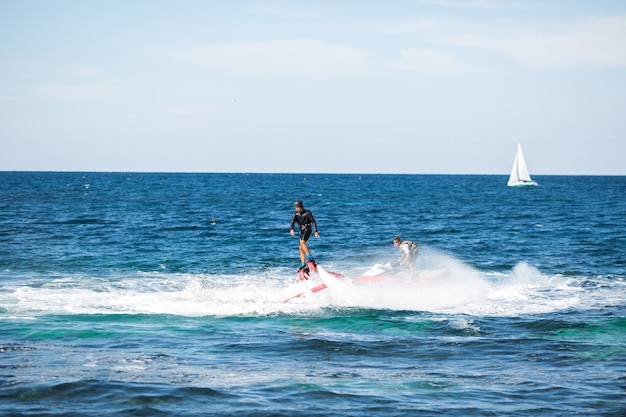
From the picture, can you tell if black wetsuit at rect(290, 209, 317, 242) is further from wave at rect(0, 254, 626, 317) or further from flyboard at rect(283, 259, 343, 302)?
wave at rect(0, 254, 626, 317)

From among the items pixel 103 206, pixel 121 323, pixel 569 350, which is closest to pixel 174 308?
pixel 121 323

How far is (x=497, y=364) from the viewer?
14570 mm

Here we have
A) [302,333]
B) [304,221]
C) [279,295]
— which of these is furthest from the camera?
[279,295]

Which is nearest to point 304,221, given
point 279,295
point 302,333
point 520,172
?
point 279,295

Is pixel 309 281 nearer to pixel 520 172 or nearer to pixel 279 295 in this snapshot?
pixel 279 295

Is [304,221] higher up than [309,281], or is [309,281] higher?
[304,221]

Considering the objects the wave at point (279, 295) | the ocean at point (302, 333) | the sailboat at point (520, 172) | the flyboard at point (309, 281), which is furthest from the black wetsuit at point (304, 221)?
the sailboat at point (520, 172)

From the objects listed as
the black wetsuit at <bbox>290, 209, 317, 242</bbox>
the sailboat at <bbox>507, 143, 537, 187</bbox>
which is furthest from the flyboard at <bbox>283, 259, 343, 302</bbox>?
the sailboat at <bbox>507, 143, 537, 187</bbox>

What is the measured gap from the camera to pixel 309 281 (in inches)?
829

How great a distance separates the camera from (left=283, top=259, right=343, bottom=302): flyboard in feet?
68.8

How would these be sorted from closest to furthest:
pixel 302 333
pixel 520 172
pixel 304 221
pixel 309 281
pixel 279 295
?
pixel 302 333
pixel 309 281
pixel 304 221
pixel 279 295
pixel 520 172

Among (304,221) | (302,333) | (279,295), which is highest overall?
(304,221)

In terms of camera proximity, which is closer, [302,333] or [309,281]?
[302,333]

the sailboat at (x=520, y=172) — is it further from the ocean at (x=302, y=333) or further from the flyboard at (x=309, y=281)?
the flyboard at (x=309, y=281)
